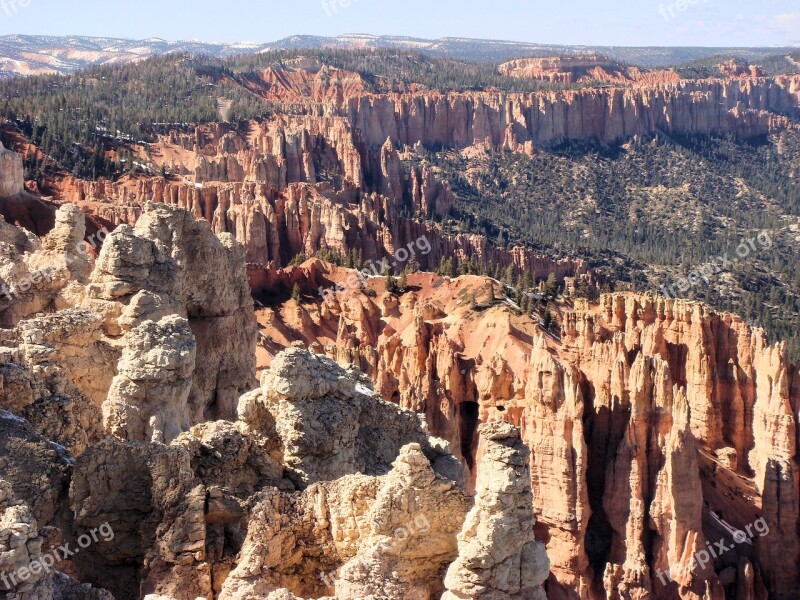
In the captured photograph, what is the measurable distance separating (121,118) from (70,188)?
3677cm

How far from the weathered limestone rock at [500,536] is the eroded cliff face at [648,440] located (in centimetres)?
1510

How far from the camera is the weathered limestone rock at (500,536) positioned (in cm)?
813

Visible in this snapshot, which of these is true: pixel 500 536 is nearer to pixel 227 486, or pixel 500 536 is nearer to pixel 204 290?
pixel 227 486

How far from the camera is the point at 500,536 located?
817 cm

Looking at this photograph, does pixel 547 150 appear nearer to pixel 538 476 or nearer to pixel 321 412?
pixel 538 476

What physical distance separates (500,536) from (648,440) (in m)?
17.9

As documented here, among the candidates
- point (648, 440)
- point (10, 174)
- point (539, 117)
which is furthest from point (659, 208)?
point (648, 440)

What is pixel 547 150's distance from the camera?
15988cm

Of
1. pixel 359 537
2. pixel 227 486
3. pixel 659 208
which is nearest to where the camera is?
pixel 359 537

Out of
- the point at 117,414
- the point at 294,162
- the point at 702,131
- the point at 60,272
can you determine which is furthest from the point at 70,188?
the point at 702,131

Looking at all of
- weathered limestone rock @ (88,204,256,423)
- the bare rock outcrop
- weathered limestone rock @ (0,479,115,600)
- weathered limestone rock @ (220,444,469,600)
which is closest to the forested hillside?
the bare rock outcrop

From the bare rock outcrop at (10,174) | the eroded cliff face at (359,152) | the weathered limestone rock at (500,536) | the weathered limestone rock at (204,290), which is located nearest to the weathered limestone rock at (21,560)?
the weathered limestone rock at (500,536)

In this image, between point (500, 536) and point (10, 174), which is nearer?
point (500, 536)

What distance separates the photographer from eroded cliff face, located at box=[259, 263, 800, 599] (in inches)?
947
